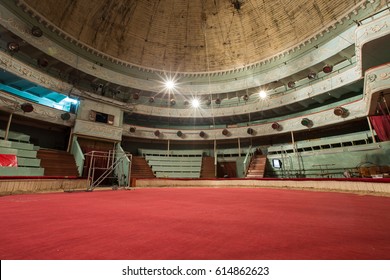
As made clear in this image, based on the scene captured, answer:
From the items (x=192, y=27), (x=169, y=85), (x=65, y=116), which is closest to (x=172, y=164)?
(x=169, y=85)

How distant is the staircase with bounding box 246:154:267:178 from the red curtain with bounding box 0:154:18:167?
15.2 metres

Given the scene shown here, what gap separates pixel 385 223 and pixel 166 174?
48.8 feet

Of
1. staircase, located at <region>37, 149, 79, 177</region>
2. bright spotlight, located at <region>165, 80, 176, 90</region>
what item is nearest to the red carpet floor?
staircase, located at <region>37, 149, 79, 177</region>

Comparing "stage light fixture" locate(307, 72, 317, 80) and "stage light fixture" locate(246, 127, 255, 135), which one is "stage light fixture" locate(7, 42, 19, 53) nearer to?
"stage light fixture" locate(246, 127, 255, 135)

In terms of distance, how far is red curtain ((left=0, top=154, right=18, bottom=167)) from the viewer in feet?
26.8

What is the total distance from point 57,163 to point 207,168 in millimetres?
12185

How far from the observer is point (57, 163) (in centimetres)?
1148

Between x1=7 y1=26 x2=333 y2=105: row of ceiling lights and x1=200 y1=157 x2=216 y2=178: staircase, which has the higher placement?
x1=7 y1=26 x2=333 y2=105: row of ceiling lights

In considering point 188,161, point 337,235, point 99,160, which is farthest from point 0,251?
point 188,161

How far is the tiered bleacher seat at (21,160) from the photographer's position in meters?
7.91

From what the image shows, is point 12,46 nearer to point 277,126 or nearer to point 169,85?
point 169,85

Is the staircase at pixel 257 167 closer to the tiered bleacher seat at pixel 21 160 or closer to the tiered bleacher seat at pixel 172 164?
the tiered bleacher seat at pixel 172 164

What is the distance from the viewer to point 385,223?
7.29ft

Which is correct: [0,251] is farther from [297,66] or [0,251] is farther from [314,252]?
[297,66]
